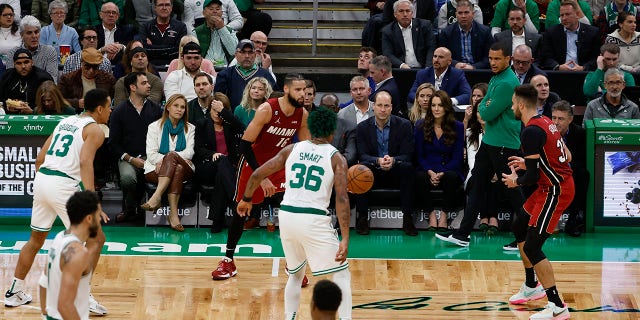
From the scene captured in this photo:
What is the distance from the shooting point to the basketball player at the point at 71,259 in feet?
22.8

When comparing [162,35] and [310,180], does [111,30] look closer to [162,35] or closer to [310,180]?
[162,35]

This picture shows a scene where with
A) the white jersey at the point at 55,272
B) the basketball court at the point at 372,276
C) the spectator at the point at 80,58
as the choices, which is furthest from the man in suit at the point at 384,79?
the white jersey at the point at 55,272

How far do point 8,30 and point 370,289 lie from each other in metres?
6.79

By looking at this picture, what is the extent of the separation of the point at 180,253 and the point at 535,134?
403cm

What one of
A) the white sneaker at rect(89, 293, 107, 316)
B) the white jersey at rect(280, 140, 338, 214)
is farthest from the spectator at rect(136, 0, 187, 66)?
the white jersey at rect(280, 140, 338, 214)

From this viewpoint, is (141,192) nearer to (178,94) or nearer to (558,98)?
(178,94)

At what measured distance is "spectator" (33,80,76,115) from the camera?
12938 millimetres

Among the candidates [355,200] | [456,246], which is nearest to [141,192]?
[355,200]

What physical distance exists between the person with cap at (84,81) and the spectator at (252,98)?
5.93ft

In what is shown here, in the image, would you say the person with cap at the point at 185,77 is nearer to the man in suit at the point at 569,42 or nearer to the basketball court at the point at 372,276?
the basketball court at the point at 372,276

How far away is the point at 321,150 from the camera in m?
8.41

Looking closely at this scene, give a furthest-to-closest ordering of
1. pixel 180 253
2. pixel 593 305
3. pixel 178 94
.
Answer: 1. pixel 178 94
2. pixel 180 253
3. pixel 593 305

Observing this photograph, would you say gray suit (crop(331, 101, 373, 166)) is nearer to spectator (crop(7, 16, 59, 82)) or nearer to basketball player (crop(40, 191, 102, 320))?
spectator (crop(7, 16, 59, 82))

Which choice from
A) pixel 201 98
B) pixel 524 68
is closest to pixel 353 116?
pixel 201 98
